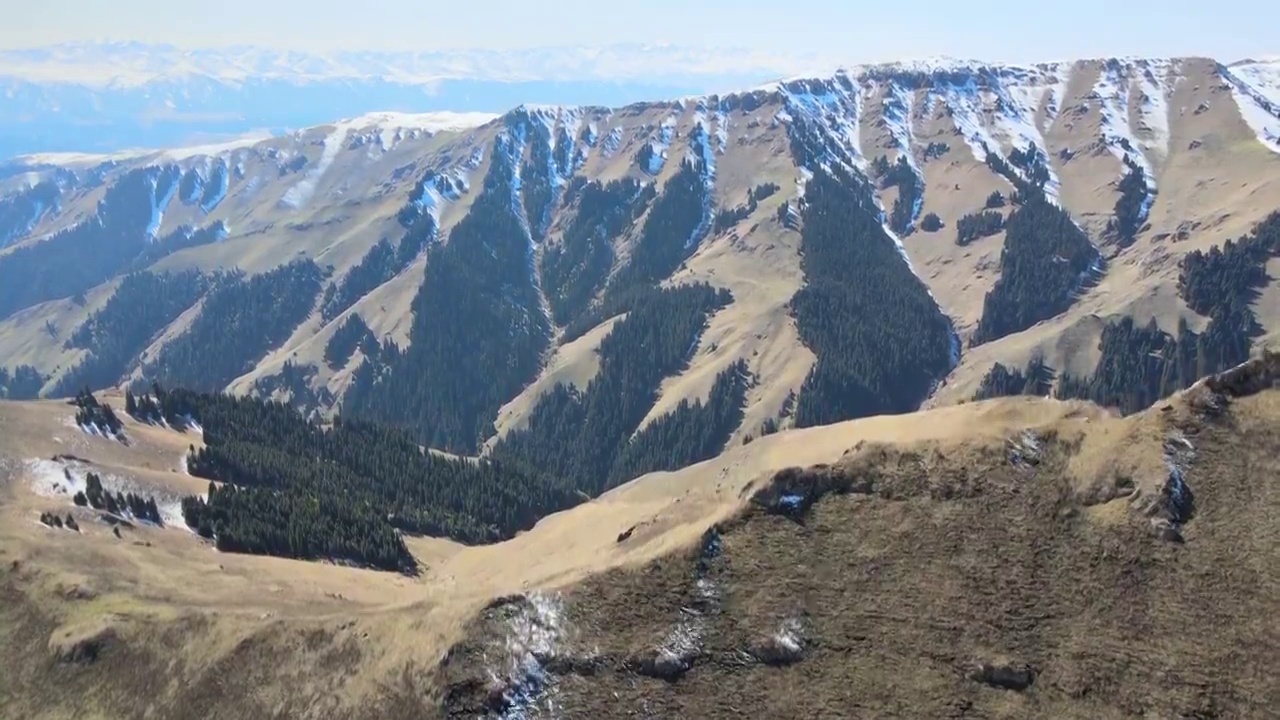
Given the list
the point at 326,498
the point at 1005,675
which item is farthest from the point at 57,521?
the point at 1005,675

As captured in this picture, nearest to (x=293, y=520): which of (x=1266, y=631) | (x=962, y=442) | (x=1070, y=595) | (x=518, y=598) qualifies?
(x=518, y=598)

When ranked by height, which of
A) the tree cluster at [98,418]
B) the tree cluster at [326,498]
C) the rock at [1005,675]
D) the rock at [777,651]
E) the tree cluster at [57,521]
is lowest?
the tree cluster at [326,498]

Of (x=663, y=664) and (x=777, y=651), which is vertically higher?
(x=777, y=651)

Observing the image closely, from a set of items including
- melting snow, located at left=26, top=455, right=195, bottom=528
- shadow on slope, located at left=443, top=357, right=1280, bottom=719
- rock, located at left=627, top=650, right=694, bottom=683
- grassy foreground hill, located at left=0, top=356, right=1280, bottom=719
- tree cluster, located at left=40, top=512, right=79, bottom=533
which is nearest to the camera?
shadow on slope, located at left=443, top=357, right=1280, bottom=719

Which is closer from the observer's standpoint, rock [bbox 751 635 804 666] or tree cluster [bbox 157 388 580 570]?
rock [bbox 751 635 804 666]

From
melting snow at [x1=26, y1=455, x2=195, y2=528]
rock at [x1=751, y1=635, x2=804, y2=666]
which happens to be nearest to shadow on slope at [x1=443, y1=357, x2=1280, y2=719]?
rock at [x1=751, y1=635, x2=804, y2=666]

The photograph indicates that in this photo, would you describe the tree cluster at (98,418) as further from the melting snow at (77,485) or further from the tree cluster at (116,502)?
the tree cluster at (116,502)

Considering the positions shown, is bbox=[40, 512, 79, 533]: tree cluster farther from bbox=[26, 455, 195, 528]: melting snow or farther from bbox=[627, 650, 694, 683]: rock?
bbox=[627, 650, 694, 683]: rock

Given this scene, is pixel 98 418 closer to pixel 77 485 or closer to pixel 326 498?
pixel 77 485

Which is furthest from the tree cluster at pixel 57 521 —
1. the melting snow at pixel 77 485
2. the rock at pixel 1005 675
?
the rock at pixel 1005 675

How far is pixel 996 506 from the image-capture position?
6184 centimetres

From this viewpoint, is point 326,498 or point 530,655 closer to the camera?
point 530,655

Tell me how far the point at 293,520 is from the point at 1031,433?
10362cm

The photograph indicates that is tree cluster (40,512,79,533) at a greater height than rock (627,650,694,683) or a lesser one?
lesser
